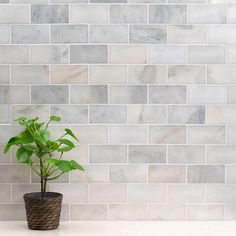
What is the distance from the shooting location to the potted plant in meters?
1.97

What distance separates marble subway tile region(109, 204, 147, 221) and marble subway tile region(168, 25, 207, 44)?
2.27 ft

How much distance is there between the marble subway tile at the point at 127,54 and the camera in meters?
2.14

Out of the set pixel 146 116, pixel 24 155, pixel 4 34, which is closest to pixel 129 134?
pixel 146 116

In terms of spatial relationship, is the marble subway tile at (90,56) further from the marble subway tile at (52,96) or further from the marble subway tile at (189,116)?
the marble subway tile at (189,116)

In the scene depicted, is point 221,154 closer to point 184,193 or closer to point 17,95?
point 184,193

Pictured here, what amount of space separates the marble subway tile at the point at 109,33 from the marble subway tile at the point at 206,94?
0.34 m

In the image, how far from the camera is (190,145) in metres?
2.16

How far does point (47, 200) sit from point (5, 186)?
27cm

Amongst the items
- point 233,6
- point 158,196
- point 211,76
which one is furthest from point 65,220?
point 233,6

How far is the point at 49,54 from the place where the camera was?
7.02ft

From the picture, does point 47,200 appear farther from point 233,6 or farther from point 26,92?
point 233,6

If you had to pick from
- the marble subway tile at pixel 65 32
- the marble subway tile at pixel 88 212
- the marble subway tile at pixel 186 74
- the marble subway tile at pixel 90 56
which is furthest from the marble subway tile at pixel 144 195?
the marble subway tile at pixel 65 32

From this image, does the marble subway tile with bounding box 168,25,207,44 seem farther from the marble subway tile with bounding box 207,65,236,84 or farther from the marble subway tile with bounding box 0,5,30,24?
the marble subway tile with bounding box 0,5,30,24

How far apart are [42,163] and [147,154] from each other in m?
0.43
